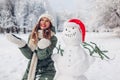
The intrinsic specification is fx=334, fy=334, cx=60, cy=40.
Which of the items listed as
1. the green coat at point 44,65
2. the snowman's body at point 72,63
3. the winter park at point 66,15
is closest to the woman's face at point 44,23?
the green coat at point 44,65

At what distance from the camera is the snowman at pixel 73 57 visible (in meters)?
2.74

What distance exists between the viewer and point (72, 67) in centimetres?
273

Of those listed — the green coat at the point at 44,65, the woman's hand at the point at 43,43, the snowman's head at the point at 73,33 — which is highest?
the snowman's head at the point at 73,33

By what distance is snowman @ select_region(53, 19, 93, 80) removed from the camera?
9.00 feet

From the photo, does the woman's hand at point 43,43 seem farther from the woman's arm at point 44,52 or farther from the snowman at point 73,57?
the snowman at point 73,57

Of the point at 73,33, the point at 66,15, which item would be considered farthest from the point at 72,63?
the point at 66,15

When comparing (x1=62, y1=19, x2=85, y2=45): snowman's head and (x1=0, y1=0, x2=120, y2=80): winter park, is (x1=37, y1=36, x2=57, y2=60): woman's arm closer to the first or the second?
(x1=62, y1=19, x2=85, y2=45): snowman's head

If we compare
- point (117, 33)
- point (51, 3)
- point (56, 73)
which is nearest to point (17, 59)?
point (56, 73)

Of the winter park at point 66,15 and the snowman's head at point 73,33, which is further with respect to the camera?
the winter park at point 66,15

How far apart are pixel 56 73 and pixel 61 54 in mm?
196

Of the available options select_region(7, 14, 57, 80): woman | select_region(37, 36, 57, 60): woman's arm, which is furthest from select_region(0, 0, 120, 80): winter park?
select_region(37, 36, 57, 60): woman's arm

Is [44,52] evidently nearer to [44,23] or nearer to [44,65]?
[44,65]

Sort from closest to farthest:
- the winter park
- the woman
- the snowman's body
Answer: the snowman's body
the woman
the winter park

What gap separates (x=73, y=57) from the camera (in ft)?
9.04
